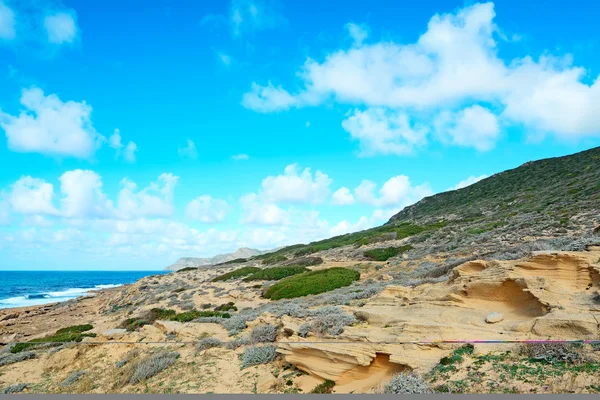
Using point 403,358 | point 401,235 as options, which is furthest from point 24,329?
point 401,235

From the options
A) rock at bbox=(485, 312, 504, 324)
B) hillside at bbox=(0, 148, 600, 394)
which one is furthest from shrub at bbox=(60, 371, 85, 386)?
rock at bbox=(485, 312, 504, 324)

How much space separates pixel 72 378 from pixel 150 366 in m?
2.66

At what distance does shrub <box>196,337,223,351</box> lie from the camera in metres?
10.8

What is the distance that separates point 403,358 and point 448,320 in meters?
2.29

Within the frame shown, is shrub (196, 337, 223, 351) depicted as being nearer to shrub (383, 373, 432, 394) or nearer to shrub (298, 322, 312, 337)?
shrub (298, 322, 312, 337)

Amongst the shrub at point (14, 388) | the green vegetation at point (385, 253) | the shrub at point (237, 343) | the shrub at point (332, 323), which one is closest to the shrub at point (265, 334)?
the shrub at point (237, 343)

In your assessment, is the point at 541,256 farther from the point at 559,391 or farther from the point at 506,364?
the point at 559,391

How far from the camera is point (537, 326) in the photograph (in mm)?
6922

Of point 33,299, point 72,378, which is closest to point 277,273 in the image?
point 72,378

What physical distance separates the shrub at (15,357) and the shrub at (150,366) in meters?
6.53

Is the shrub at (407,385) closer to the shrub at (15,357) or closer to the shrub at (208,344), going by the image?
the shrub at (208,344)

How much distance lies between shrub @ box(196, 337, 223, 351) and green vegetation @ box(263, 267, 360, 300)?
878 centimetres

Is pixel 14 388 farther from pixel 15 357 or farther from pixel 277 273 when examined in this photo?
pixel 277 273

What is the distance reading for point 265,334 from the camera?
1083 centimetres
